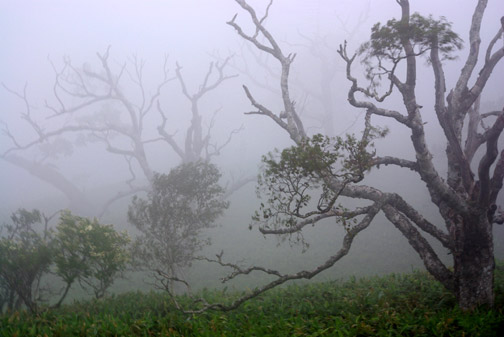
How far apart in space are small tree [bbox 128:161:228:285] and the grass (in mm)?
3480

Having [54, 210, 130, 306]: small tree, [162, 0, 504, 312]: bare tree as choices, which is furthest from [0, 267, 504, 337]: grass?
[54, 210, 130, 306]: small tree

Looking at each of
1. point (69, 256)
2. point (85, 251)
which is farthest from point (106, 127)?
point (85, 251)

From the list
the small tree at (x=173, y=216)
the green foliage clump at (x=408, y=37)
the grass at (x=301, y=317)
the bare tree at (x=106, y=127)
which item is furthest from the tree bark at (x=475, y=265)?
the bare tree at (x=106, y=127)

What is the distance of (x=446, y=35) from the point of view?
8383mm

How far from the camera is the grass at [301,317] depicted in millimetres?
6527

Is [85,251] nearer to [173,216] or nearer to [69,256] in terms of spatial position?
[69,256]

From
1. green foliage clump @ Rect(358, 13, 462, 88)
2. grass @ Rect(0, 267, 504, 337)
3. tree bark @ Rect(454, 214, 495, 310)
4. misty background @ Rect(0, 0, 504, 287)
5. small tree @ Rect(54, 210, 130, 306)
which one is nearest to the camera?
grass @ Rect(0, 267, 504, 337)

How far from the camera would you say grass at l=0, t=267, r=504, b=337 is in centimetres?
653

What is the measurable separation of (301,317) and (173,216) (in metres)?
7.85

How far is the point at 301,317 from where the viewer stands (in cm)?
741

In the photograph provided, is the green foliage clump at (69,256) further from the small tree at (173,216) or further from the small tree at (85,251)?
the small tree at (173,216)

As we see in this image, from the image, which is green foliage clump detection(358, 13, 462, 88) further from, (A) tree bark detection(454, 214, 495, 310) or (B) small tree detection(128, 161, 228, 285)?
(B) small tree detection(128, 161, 228, 285)

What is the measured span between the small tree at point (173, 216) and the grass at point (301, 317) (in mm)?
3480

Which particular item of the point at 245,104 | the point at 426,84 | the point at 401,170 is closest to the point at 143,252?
the point at 401,170
